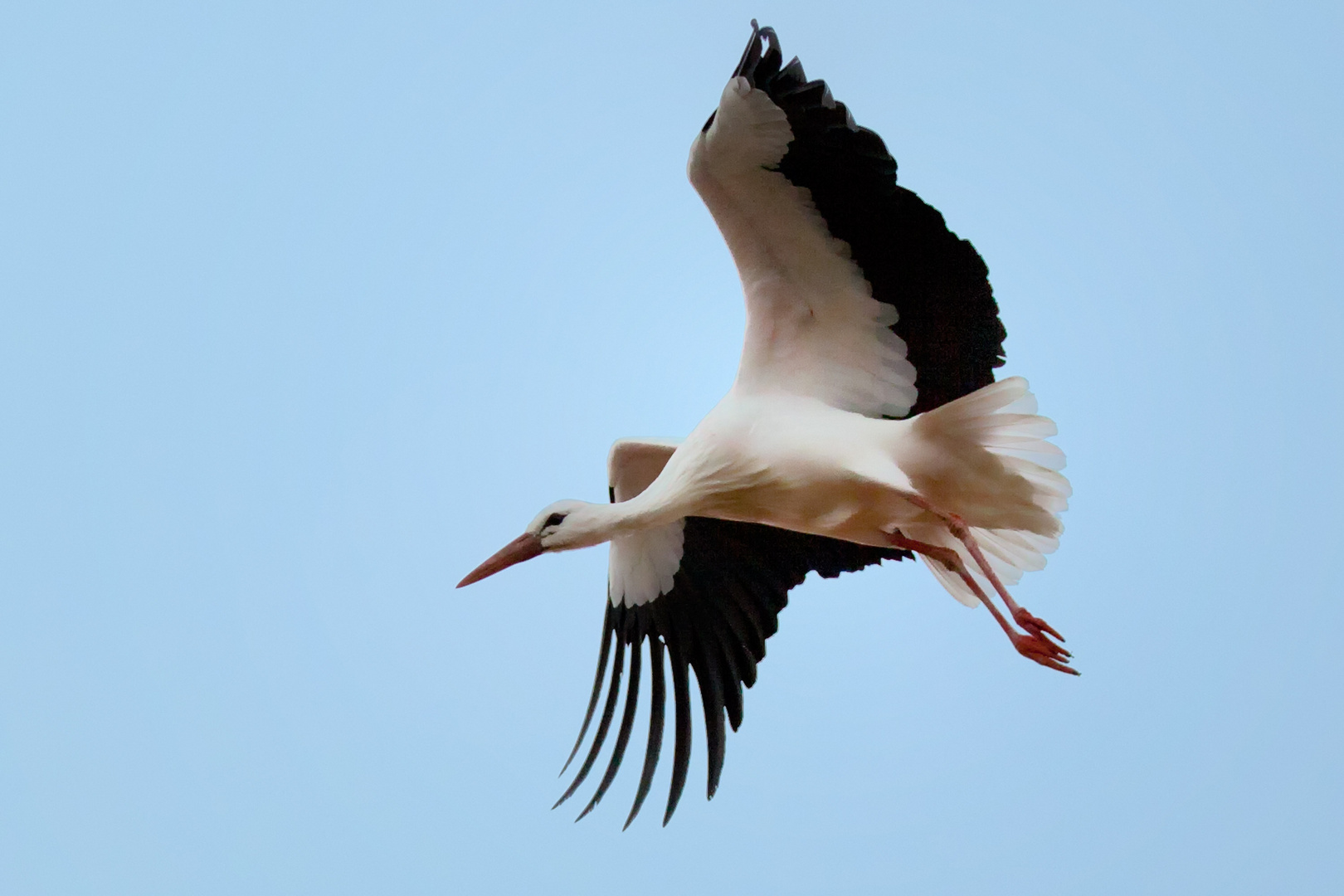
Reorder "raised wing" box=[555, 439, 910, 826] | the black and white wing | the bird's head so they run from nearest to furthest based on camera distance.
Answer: the black and white wing
the bird's head
"raised wing" box=[555, 439, 910, 826]

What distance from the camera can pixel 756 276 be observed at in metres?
4.57

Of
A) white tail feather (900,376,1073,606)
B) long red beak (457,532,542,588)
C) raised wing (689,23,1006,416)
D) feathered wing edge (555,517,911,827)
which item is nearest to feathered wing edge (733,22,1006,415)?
raised wing (689,23,1006,416)

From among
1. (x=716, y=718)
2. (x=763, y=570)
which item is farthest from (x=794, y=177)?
(x=716, y=718)

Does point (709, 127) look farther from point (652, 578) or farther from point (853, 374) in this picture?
point (652, 578)

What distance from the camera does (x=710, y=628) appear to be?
17.7 ft

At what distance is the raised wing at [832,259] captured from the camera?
4109 mm

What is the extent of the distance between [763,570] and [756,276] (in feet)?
4.03

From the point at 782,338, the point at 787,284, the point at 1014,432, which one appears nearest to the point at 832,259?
the point at 787,284

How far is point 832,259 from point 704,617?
1.48 m

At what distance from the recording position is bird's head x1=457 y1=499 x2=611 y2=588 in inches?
193

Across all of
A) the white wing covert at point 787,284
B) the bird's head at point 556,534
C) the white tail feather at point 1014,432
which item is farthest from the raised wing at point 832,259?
the bird's head at point 556,534

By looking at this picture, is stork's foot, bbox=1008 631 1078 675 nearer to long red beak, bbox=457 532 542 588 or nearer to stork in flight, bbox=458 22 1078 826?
stork in flight, bbox=458 22 1078 826

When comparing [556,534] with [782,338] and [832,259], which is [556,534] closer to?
[782,338]

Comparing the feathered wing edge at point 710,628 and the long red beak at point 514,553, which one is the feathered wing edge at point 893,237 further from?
the long red beak at point 514,553
